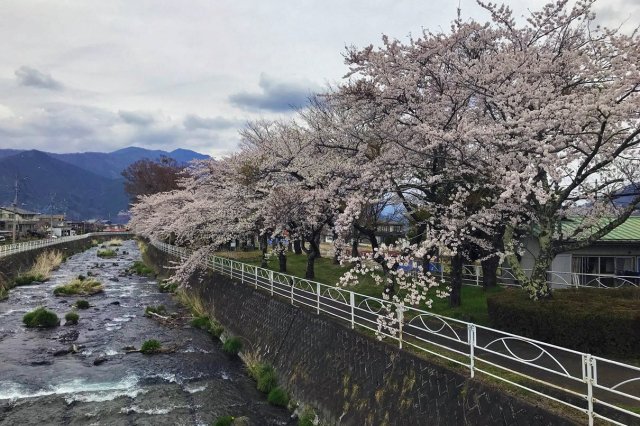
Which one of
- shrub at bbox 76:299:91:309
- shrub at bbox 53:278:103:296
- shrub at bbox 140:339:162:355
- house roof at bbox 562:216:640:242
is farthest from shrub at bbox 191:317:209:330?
house roof at bbox 562:216:640:242

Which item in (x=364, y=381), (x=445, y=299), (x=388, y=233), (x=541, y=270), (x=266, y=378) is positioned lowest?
(x=266, y=378)

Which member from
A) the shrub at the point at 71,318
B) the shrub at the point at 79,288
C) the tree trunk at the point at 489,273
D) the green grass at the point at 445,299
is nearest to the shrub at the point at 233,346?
the green grass at the point at 445,299

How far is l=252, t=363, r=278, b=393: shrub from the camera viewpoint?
14953 millimetres

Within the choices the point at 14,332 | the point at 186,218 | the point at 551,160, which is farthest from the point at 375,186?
the point at 14,332

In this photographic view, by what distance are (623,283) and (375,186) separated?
1458 centimetres

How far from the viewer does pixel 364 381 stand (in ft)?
35.7

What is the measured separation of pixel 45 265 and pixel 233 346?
34.6 meters

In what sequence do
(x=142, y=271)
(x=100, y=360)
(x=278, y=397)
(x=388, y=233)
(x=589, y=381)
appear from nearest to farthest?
(x=589, y=381) < (x=278, y=397) < (x=100, y=360) < (x=388, y=233) < (x=142, y=271)

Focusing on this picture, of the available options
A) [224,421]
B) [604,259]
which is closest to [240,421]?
[224,421]

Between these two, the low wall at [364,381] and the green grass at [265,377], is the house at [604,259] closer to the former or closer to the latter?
the low wall at [364,381]

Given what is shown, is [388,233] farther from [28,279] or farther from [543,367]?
[543,367]

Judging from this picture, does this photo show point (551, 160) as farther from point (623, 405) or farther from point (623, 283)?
point (623, 283)

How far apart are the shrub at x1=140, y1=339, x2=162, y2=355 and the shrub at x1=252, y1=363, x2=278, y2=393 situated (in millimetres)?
5683

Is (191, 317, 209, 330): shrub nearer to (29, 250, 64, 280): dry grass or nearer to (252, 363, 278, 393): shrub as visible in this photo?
(252, 363, 278, 393): shrub
